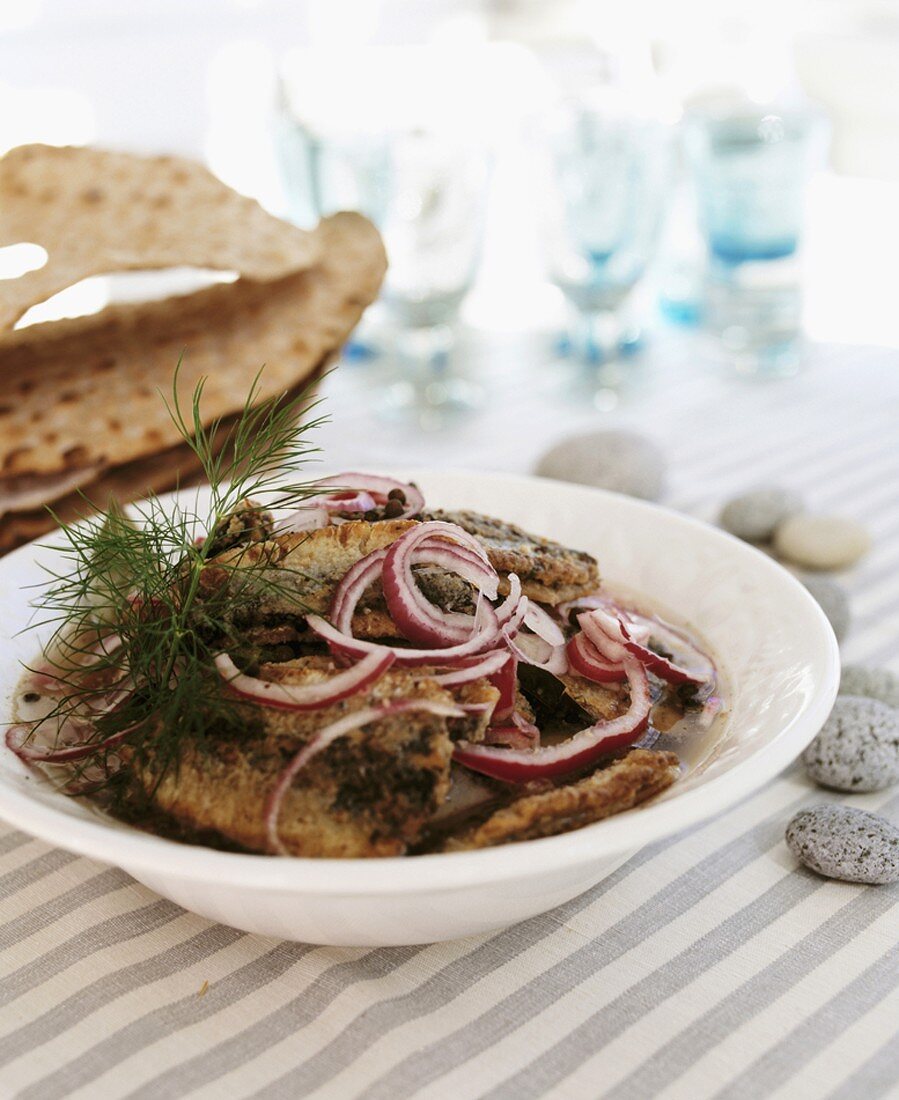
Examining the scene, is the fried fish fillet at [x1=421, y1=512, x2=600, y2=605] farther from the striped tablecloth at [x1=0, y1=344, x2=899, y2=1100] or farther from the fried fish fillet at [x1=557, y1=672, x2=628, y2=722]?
the striped tablecloth at [x1=0, y1=344, x2=899, y2=1100]

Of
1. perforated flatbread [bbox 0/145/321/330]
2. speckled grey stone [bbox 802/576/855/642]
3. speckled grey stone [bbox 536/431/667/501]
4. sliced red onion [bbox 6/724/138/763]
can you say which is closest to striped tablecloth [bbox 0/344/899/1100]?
sliced red onion [bbox 6/724/138/763]

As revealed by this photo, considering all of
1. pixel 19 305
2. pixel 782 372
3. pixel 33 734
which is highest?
pixel 19 305

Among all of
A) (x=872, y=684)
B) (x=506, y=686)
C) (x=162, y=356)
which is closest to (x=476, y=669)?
(x=506, y=686)

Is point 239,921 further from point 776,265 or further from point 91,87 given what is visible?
point 91,87

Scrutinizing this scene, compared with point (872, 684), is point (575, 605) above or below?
above

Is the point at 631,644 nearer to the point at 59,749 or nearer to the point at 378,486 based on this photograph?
the point at 378,486

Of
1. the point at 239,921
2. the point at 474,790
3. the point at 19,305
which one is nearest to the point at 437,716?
the point at 474,790
